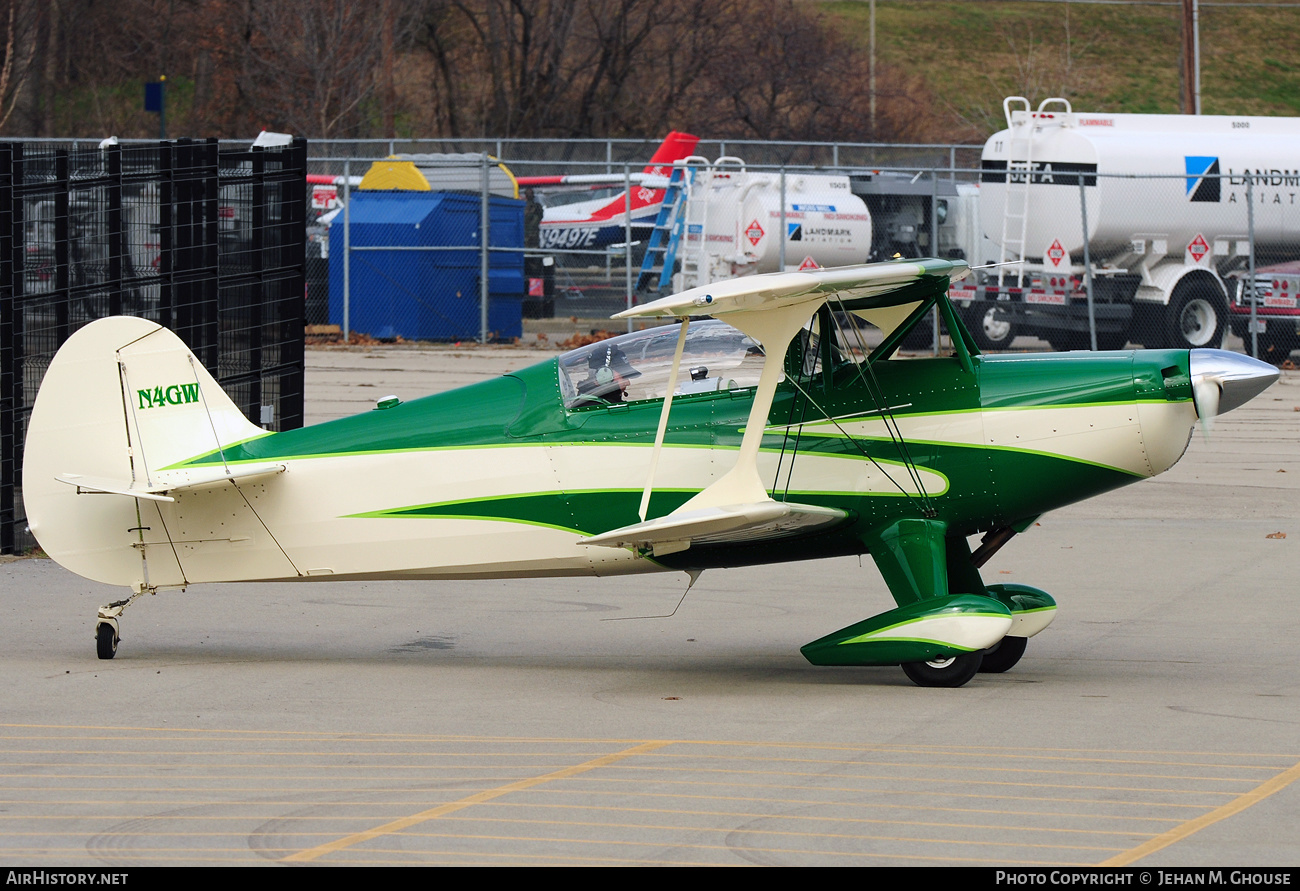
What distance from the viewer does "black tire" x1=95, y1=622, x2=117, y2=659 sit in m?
8.91

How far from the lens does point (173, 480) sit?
8.89 meters

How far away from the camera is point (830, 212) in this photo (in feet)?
90.3

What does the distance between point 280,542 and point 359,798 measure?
309cm

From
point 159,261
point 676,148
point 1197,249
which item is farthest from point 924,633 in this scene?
point 676,148

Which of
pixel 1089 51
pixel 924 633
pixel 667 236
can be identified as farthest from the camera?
pixel 1089 51

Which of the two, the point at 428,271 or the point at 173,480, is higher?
the point at 428,271

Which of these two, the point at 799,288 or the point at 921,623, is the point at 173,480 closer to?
the point at 799,288

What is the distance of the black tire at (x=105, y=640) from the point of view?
29.2 feet

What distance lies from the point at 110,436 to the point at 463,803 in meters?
4.02

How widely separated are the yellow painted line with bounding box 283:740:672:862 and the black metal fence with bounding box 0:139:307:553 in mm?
7434

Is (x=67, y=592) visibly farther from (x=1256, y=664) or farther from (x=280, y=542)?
(x=1256, y=664)

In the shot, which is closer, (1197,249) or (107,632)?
(107,632)

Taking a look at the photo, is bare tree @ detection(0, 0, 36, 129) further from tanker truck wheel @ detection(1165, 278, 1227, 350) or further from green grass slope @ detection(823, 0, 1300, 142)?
tanker truck wheel @ detection(1165, 278, 1227, 350)

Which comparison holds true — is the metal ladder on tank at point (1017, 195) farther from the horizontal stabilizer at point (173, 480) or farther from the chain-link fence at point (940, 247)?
the horizontal stabilizer at point (173, 480)
